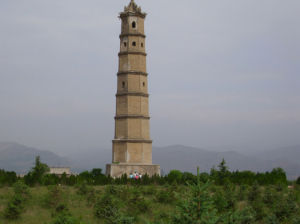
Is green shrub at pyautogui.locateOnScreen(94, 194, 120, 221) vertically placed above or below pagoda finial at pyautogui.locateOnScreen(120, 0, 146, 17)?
below

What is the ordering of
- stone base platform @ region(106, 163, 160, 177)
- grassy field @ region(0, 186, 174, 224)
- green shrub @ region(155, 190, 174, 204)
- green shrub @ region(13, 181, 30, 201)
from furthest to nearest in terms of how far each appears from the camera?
stone base platform @ region(106, 163, 160, 177) < green shrub @ region(155, 190, 174, 204) < green shrub @ region(13, 181, 30, 201) < grassy field @ region(0, 186, 174, 224)

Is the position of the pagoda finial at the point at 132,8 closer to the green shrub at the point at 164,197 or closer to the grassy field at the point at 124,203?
the grassy field at the point at 124,203

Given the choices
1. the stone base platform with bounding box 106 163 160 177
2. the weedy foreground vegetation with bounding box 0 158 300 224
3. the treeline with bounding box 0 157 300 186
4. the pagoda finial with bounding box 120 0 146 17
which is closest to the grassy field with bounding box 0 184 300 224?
the weedy foreground vegetation with bounding box 0 158 300 224

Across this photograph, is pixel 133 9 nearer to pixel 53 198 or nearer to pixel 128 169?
pixel 128 169

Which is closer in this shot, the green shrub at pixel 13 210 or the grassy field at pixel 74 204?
the green shrub at pixel 13 210

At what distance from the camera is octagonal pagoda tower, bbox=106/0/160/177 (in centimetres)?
3566

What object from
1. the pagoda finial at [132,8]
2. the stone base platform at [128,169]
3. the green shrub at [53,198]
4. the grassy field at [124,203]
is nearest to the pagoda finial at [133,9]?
the pagoda finial at [132,8]

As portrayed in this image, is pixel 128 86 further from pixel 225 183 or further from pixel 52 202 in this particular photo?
pixel 52 202

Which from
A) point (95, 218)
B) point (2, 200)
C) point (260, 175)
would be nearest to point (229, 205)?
point (95, 218)

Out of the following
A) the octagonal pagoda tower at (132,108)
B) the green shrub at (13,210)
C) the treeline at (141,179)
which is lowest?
the green shrub at (13,210)

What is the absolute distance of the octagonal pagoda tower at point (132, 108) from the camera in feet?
117

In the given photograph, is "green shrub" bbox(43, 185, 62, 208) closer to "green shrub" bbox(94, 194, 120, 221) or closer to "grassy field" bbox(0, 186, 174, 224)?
"grassy field" bbox(0, 186, 174, 224)

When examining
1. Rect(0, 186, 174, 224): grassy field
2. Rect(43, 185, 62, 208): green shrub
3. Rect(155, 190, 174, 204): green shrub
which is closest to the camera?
Rect(0, 186, 174, 224): grassy field

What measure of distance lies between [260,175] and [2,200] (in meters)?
18.4
